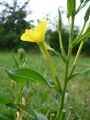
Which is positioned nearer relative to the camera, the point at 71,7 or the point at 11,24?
the point at 71,7

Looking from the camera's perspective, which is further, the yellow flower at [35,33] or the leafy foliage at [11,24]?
the leafy foliage at [11,24]

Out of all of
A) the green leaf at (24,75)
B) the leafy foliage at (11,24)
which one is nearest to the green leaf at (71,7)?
the green leaf at (24,75)

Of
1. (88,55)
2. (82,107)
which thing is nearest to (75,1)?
(82,107)

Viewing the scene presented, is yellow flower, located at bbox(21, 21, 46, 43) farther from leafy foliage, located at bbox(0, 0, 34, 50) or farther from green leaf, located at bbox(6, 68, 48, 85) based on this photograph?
leafy foliage, located at bbox(0, 0, 34, 50)

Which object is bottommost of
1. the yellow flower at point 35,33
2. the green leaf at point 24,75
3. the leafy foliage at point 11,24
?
the leafy foliage at point 11,24

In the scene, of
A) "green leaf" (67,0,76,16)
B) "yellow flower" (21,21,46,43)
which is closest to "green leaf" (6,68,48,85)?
"yellow flower" (21,21,46,43)

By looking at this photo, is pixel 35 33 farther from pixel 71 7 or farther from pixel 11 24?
pixel 11 24

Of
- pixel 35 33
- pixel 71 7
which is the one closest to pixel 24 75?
pixel 35 33

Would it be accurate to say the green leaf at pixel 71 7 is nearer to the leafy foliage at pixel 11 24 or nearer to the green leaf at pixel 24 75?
the green leaf at pixel 24 75
